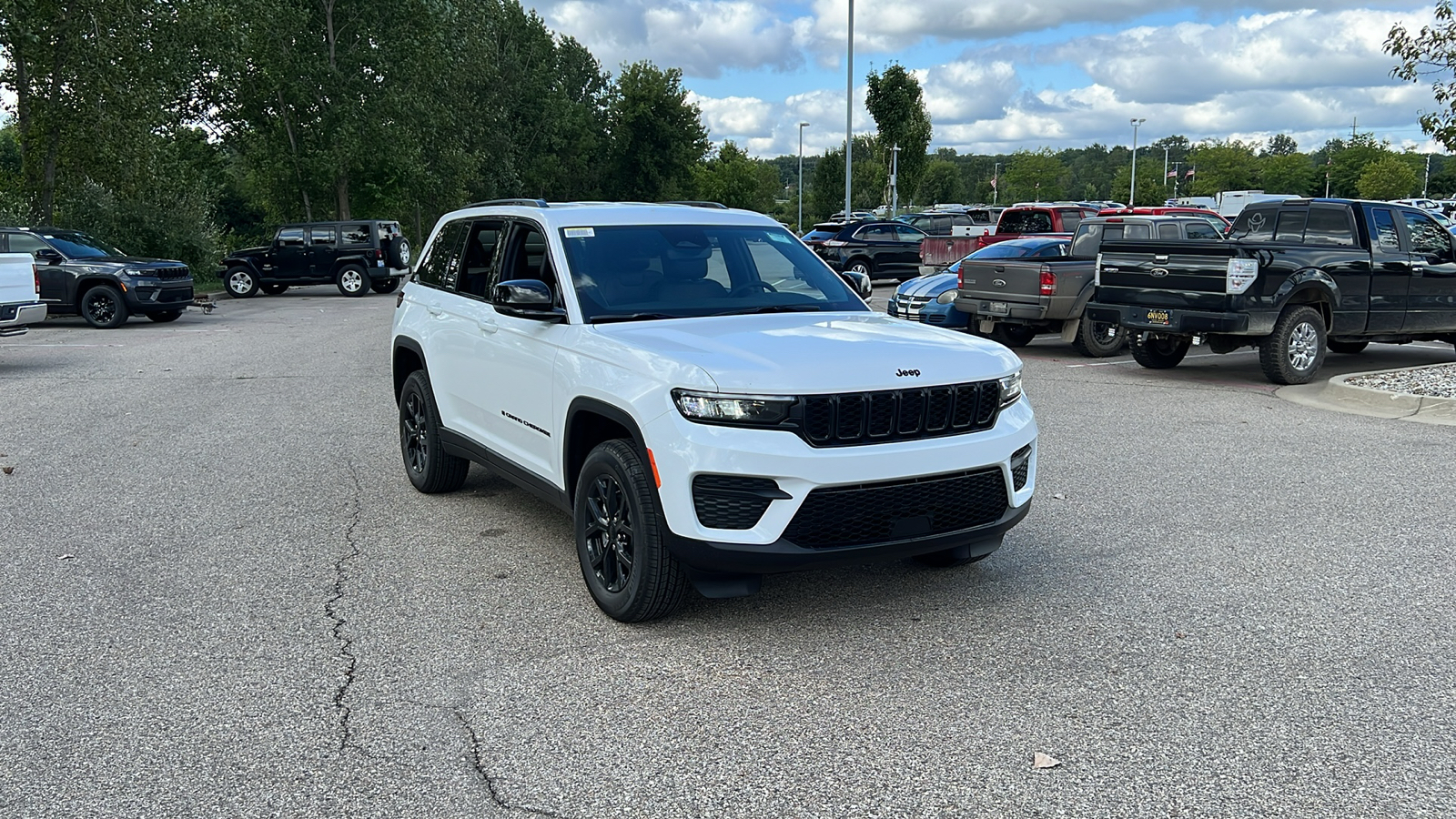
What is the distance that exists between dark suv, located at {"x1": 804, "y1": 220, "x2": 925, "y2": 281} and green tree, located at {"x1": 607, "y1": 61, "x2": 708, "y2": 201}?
43.0 metres

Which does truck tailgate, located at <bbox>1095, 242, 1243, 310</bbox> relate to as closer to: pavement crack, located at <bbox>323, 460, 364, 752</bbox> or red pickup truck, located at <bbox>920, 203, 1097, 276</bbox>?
pavement crack, located at <bbox>323, 460, 364, 752</bbox>

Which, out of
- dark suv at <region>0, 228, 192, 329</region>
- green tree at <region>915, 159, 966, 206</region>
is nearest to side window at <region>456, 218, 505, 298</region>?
dark suv at <region>0, 228, 192, 329</region>

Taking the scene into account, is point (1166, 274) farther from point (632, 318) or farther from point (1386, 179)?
point (1386, 179)

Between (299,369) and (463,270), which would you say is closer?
(463,270)

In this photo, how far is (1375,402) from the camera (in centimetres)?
1070

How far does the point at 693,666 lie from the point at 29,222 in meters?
27.3

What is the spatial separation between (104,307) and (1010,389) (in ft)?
62.2

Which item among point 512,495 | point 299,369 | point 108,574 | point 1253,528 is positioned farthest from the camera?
point 299,369

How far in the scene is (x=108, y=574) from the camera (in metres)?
5.72

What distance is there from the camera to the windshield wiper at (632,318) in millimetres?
5402

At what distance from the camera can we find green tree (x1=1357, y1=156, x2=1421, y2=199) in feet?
312

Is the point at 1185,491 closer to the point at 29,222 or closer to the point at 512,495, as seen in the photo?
the point at 512,495

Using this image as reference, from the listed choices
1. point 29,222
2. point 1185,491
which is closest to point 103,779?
point 1185,491

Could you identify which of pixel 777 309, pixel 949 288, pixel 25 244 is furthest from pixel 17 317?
pixel 949 288
